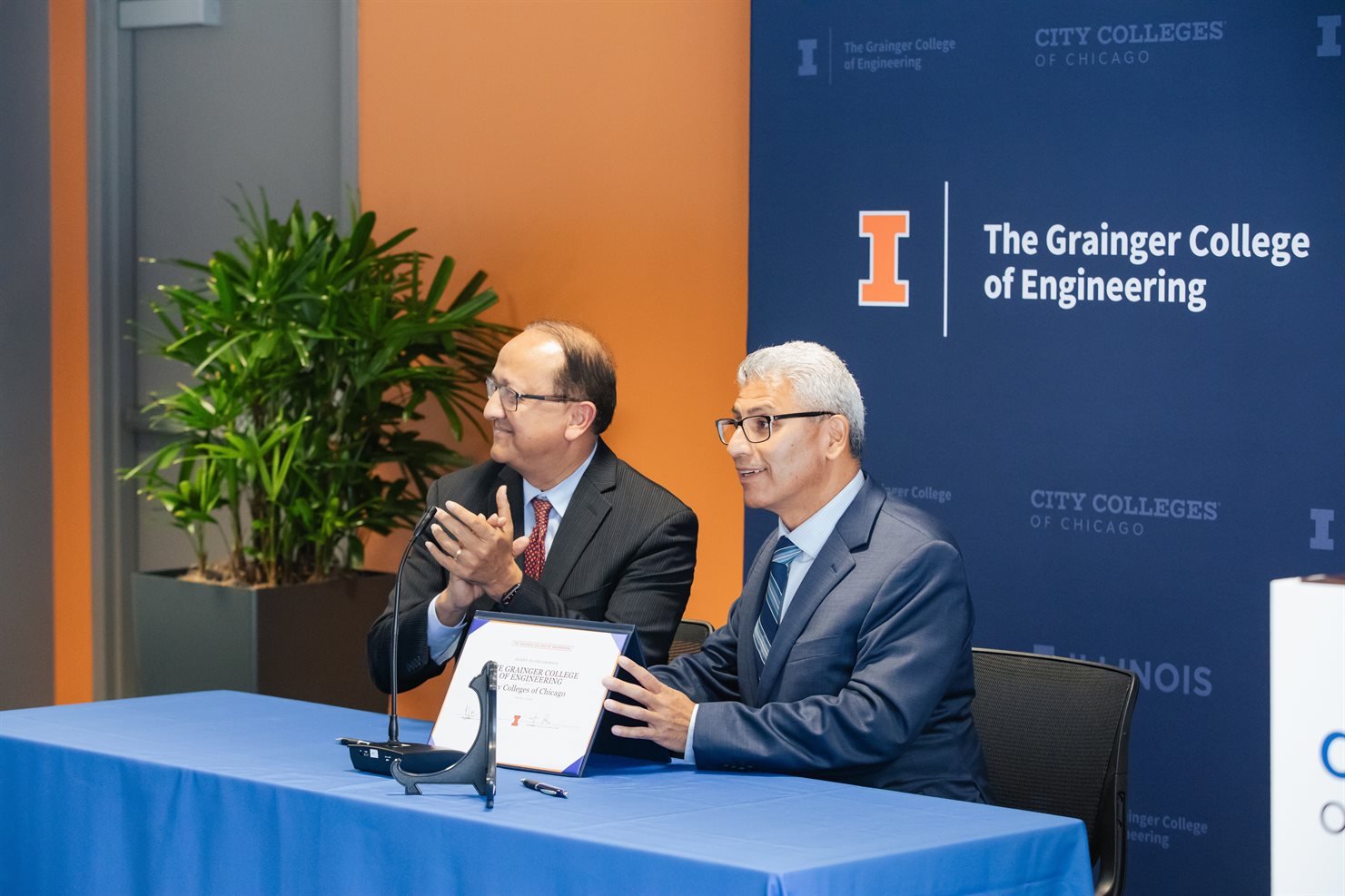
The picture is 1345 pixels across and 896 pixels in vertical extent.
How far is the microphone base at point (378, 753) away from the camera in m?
2.55

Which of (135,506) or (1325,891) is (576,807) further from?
(135,506)

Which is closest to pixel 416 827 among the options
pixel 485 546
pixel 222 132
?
pixel 485 546

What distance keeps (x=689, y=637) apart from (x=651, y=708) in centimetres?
105

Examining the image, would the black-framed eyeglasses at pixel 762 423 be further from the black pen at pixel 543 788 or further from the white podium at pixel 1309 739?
the white podium at pixel 1309 739

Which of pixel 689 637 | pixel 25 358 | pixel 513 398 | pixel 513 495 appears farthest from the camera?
pixel 25 358

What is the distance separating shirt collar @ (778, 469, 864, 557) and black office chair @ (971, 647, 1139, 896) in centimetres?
53

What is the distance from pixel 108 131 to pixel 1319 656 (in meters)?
5.47

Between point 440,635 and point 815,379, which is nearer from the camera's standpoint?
point 815,379

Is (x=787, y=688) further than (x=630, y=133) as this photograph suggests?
No

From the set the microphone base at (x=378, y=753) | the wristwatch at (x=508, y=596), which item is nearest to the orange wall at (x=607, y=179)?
the wristwatch at (x=508, y=596)

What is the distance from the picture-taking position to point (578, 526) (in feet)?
11.2

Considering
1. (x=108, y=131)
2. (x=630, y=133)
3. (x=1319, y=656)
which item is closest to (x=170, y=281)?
(x=108, y=131)

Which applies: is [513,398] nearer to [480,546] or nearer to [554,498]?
[554,498]

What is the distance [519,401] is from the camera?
3396 millimetres
